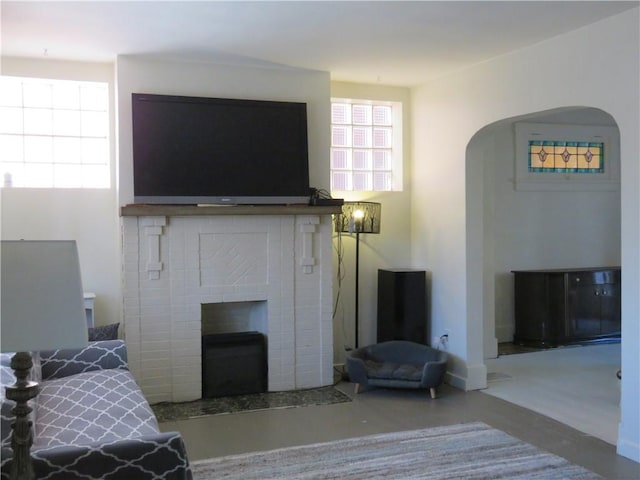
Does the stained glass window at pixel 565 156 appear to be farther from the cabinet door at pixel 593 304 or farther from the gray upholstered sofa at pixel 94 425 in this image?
the gray upholstered sofa at pixel 94 425

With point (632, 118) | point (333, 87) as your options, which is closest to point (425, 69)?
point (333, 87)

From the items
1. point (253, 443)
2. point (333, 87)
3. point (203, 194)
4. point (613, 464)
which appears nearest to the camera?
point (613, 464)

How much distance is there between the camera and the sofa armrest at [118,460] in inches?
91.4

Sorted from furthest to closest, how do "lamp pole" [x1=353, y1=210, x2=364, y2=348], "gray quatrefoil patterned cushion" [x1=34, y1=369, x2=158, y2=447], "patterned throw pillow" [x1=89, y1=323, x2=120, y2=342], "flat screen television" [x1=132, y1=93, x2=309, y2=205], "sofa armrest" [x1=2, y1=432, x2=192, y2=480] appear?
1. "lamp pole" [x1=353, y1=210, x2=364, y2=348]
2. "flat screen television" [x1=132, y1=93, x2=309, y2=205]
3. "patterned throw pillow" [x1=89, y1=323, x2=120, y2=342]
4. "gray quatrefoil patterned cushion" [x1=34, y1=369, x2=158, y2=447]
5. "sofa armrest" [x1=2, y1=432, x2=192, y2=480]

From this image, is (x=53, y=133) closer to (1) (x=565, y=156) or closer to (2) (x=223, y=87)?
(2) (x=223, y=87)

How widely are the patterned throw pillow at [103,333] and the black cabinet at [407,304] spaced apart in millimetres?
2433

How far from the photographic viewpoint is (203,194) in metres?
5.12

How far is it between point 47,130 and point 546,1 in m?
3.88

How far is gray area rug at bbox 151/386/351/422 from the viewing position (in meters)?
4.88

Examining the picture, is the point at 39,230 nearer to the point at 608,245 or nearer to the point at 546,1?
the point at 546,1

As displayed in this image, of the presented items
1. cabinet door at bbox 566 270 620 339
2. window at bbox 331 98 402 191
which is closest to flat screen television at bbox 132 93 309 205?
window at bbox 331 98 402 191

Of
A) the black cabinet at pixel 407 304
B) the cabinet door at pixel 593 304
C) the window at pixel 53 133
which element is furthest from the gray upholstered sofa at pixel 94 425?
the cabinet door at pixel 593 304

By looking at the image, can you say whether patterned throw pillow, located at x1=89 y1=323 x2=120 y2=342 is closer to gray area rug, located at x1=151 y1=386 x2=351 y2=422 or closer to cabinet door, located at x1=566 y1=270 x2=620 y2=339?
gray area rug, located at x1=151 y1=386 x2=351 y2=422

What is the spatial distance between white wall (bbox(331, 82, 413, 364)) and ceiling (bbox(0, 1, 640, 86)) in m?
0.74
